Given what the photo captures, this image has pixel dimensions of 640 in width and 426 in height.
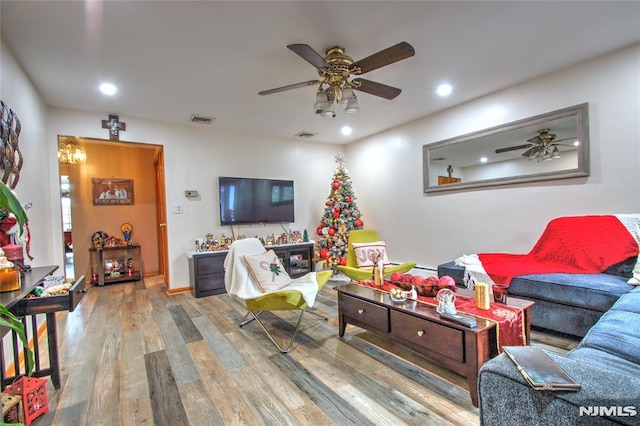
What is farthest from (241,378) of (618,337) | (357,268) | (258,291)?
(357,268)

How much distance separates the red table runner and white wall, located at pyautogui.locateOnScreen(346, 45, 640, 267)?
180cm

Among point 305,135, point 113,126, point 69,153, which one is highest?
point 305,135

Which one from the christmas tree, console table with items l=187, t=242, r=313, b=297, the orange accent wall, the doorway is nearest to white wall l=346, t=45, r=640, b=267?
the christmas tree

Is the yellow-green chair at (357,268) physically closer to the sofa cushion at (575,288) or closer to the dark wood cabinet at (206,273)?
the sofa cushion at (575,288)

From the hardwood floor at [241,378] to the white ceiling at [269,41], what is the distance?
2535mm

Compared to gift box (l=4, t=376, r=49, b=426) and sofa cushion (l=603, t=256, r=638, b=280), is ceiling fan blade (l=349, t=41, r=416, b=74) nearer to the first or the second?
sofa cushion (l=603, t=256, r=638, b=280)

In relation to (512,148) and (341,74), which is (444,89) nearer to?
(512,148)

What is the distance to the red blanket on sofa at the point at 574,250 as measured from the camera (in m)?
2.70

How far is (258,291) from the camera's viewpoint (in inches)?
116

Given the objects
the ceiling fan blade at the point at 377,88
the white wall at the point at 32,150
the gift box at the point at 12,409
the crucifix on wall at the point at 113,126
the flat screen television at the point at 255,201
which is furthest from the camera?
the flat screen television at the point at 255,201

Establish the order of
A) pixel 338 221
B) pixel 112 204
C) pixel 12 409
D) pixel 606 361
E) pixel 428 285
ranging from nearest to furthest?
pixel 606 361 < pixel 12 409 < pixel 428 285 < pixel 338 221 < pixel 112 204

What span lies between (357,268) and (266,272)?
4.67 feet

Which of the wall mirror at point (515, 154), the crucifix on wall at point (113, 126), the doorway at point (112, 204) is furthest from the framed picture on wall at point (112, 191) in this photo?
the wall mirror at point (515, 154)

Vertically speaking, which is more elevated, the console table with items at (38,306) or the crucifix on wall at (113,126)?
the crucifix on wall at (113,126)
